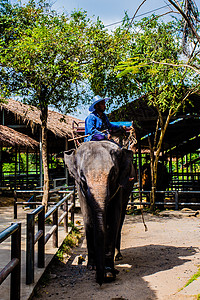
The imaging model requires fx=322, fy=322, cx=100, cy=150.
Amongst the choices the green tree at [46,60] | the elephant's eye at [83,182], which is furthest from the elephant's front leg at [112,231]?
the green tree at [46,60]

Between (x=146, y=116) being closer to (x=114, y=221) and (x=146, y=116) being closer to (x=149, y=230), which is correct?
(x=149, y=230)

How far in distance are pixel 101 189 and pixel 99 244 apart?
2.00ft

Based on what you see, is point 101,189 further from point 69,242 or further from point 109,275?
point 69,242

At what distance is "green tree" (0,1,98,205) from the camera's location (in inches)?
294

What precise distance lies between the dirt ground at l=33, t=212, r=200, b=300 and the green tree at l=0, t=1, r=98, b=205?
3.18 metres

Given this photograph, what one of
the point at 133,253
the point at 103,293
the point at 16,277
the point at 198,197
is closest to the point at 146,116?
the point at 198,197

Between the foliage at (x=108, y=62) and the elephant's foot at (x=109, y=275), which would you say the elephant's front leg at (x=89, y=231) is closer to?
the elephant's foot at (x=109, y=275)

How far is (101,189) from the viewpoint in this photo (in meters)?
3.71

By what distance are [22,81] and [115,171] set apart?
5.18 m

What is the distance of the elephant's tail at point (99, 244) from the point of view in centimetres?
355

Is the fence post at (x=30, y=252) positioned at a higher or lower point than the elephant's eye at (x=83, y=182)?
lower

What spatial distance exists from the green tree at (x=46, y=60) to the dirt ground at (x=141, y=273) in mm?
3181

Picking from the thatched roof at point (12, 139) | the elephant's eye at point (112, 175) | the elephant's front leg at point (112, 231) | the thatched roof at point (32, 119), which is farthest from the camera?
the thatched roof at point (32, 119)

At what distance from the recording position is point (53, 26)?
8.02 m
